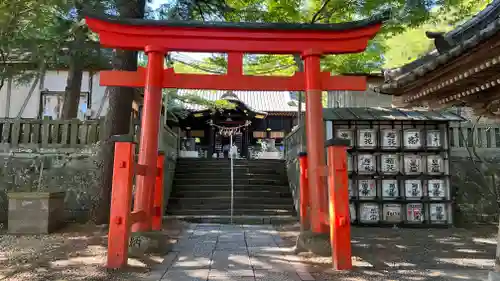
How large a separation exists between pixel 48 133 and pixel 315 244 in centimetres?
841

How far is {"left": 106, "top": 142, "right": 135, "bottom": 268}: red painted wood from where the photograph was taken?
493 centimetres

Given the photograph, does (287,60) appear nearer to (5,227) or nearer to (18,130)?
(18,130)

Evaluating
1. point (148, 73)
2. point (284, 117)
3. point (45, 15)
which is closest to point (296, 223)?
point (148, 73)

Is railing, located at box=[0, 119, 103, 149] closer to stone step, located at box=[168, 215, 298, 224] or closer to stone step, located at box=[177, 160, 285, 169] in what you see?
stone step, located at box=[168, 215, 298, 224]

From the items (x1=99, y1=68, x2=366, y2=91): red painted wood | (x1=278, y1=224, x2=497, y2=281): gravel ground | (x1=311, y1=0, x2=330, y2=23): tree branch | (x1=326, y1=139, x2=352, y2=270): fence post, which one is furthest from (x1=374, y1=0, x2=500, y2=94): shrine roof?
(x1=311, y1=0, x2=330, y2=23): tree branch

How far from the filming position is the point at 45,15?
8.02m

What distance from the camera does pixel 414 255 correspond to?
6070 millimetres

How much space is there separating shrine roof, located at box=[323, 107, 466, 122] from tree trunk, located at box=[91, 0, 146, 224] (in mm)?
5223

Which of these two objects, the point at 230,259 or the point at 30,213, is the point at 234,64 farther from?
the point at 30,213

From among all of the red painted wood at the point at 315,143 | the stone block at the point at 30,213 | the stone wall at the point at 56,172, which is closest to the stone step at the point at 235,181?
the stone wall at the point at 56,172

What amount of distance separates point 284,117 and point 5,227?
19137 mm

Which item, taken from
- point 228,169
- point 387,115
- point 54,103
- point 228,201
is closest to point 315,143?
point 387,115

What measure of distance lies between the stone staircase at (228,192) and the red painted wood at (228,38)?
17.3 feet

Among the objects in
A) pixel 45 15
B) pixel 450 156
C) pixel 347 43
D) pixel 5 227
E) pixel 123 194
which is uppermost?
pixel 45 15
